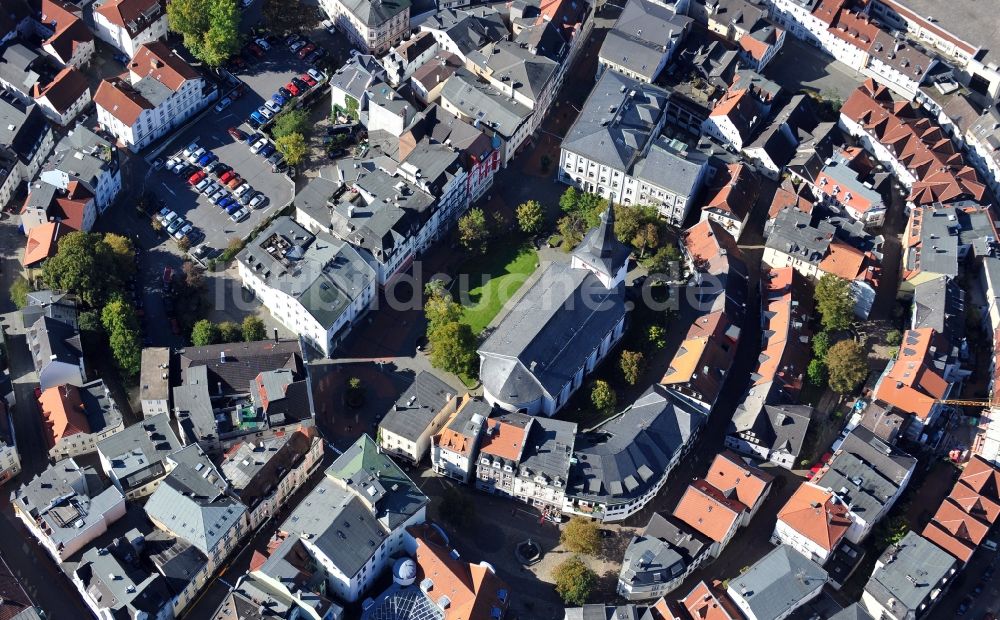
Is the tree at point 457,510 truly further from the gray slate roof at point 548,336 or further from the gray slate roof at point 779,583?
the gray slate roof at point 779,583

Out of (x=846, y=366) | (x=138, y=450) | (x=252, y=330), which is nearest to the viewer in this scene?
(x=138, y=450)

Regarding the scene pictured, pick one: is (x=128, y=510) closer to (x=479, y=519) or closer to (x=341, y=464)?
(x=341, y=464)

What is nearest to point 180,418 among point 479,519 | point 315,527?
point 315,527

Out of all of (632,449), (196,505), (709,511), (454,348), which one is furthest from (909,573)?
(196,505)

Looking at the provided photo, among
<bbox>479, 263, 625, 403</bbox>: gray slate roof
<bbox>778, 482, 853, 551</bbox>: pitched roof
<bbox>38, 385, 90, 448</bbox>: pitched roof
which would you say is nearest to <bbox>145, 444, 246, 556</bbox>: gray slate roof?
<bbox>38, 385, 90, 448</bbox>: pitched roof

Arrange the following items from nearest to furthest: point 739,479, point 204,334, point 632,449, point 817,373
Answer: point 739,479 → point 632,449 → point 204,334 → point 817,373

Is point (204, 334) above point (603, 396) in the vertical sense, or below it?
below

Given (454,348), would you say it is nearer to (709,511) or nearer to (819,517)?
(709,511)
